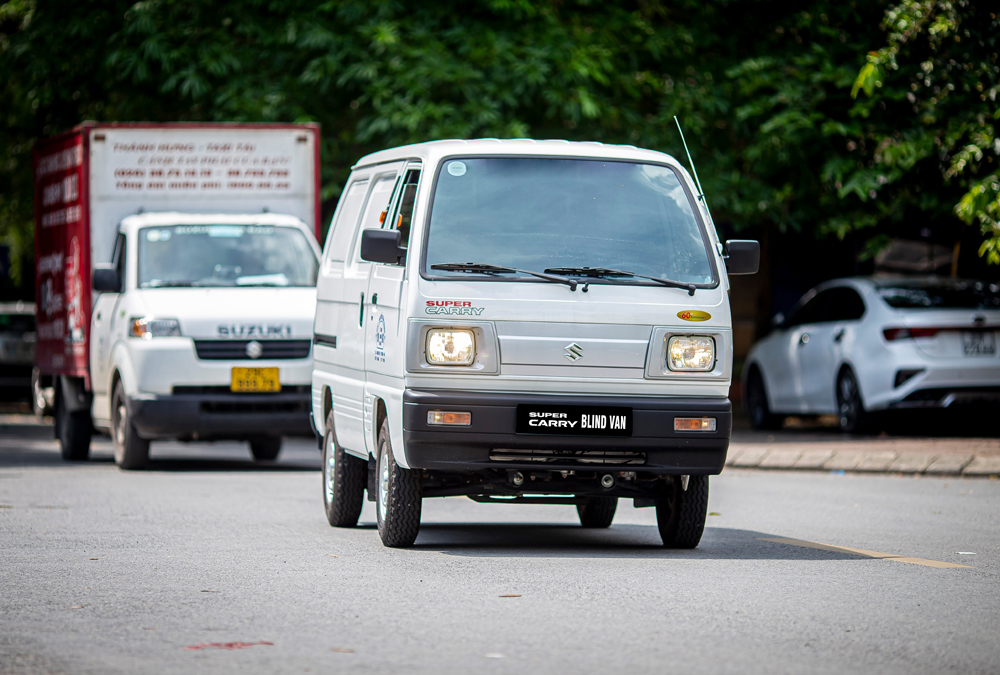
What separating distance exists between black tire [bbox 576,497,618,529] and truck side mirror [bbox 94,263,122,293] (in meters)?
5.60

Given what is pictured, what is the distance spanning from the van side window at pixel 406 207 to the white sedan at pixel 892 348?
27.4 ft

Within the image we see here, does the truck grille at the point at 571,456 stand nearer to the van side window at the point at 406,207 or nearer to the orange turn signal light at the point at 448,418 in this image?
the orange turn signal light at the point at 448,418

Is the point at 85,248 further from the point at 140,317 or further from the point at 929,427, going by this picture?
the point at 929,427

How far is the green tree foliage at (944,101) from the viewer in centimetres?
1516

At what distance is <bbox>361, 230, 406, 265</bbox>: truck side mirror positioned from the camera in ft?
27.4

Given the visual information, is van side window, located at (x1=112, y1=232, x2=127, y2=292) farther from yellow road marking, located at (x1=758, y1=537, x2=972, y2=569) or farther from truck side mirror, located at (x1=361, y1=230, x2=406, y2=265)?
yellow road marking, located at (x1=758, y1=537, x2=972, y2=569)

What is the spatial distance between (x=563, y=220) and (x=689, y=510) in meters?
1.70

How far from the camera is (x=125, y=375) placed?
46.0 feet

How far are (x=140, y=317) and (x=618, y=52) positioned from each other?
26.4 feet

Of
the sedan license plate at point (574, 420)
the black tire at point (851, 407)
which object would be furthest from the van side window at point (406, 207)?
the black tire at point (851, 407)

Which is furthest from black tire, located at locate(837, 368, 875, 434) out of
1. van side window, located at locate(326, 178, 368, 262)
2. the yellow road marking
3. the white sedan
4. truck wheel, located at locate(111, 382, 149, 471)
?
van side window, located at locate(326, 178, 368, 262)

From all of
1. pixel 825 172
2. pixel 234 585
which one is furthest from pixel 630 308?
pixel 825 172

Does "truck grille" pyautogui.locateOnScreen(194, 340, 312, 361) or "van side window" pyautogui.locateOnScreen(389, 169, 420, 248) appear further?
"truck grille" pyautogui.locateOnScreen(194, 340, 312, 361)

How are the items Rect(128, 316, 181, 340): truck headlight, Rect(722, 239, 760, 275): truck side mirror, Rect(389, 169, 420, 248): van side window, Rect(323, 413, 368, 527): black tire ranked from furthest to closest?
Rect(128, 316, 181, 340): truck headlight → Rect(323, 413, 368, 527): black tire → Rect(722, 239, 760, 275): truck side mirror → Rect(389, 169, 420, 248): van side window
